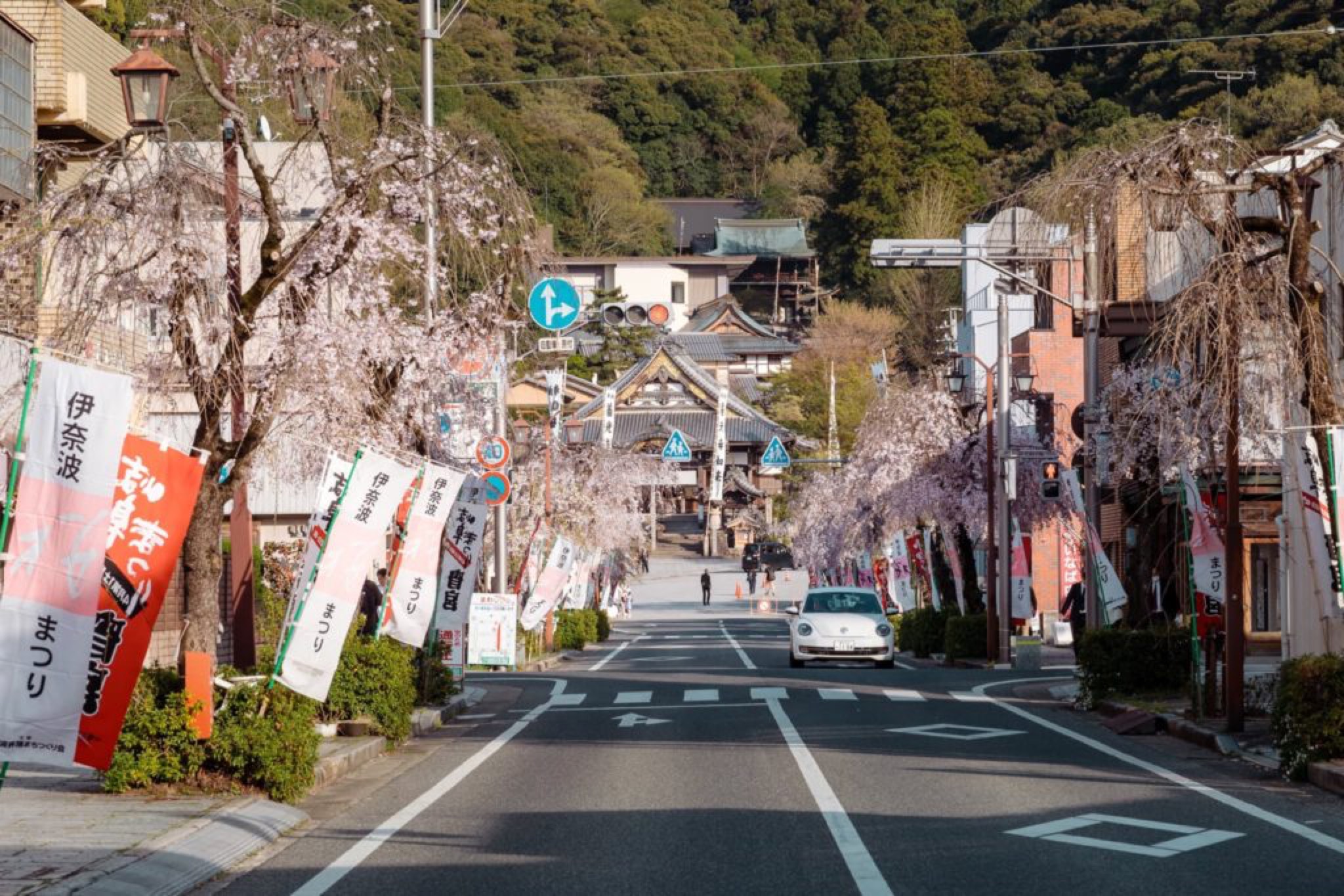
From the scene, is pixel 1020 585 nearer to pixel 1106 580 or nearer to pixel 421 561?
pixel 1106 580

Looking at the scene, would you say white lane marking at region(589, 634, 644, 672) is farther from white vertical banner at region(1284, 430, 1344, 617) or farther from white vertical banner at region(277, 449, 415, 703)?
white vertical banner at region(1284, 430, 1344, 617)

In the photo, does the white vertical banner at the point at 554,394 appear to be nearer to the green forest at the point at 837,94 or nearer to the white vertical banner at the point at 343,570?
the green forest at the point at 837,94

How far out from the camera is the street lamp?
14023 mm

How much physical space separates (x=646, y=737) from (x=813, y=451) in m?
75.8

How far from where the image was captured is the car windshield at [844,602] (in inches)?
1310

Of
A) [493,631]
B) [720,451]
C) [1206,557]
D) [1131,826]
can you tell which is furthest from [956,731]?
[720,451]

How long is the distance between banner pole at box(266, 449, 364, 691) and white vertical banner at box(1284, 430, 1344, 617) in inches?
319

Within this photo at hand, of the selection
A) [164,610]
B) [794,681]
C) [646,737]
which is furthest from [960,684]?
[164,610]

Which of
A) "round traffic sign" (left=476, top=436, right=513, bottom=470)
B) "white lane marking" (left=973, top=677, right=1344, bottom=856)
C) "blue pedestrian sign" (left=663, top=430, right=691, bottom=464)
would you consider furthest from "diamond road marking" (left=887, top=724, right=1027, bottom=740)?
"blue pedestrian sign" (left=663, top=430, right=691, bottom=464)

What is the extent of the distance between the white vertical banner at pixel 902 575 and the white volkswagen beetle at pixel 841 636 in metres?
16.9

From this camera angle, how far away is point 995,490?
139ft

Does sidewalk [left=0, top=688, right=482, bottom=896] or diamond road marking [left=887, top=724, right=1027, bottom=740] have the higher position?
diamond road marking [left=887, top=724, right=1027, bottom=740]

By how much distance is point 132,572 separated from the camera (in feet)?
35.0

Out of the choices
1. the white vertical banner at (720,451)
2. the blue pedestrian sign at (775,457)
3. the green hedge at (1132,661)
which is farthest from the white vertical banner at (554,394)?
the white vertical banner at (720,451)
